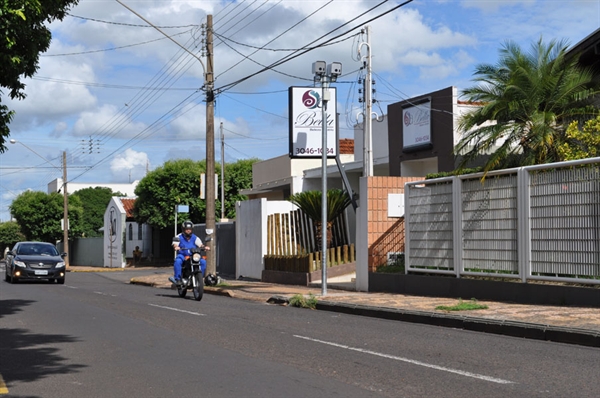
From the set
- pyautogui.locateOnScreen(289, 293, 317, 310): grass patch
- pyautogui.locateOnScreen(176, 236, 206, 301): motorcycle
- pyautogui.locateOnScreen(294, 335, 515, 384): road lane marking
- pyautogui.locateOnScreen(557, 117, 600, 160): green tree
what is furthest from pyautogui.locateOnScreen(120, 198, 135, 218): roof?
pyautogui.locateOnScreen(294, 335, 515, 384): road lane marking

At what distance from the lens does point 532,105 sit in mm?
16609

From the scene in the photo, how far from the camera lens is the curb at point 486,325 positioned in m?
9.97

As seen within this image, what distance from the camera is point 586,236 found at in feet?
42.7

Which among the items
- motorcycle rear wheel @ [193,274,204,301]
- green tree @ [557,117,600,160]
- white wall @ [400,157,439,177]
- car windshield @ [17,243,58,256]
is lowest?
motorcycle rear wheel @ [193,274,204,301]

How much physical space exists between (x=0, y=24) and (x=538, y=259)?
32.1 ft

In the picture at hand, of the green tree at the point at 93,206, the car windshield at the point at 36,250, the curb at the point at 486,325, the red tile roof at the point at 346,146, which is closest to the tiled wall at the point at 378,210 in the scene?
the curb at the point at 486,325

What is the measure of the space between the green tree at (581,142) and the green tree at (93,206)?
222 ft

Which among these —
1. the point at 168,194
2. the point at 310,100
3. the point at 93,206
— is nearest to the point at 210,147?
the point at 310,100

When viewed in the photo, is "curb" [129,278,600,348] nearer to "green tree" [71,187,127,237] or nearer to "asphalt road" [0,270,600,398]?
"asphalt road" [0,270,600,398]

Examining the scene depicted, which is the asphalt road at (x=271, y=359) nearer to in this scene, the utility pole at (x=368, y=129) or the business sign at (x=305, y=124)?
the business sign at (x=305, y=124)

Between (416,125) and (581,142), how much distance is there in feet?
42.6

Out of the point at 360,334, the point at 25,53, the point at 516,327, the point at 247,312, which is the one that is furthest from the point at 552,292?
the point at 25,53

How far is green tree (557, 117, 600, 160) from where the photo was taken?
49.7 ft

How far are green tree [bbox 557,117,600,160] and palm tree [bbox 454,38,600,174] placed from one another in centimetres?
28
